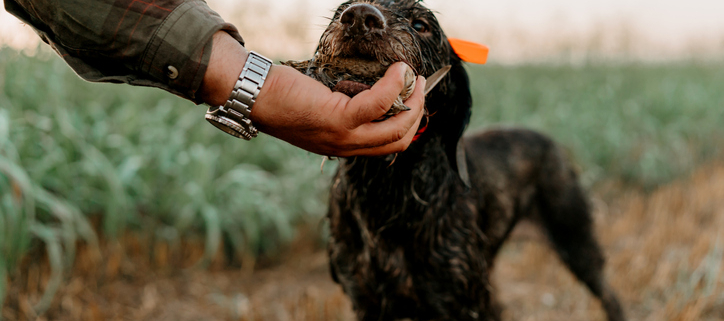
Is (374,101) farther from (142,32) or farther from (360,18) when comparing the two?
(142,32)

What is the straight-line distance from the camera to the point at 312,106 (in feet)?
3.84

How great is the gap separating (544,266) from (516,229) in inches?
31.7

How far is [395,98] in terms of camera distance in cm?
118

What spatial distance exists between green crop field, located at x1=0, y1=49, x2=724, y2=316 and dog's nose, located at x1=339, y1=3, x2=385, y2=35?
132 centimetres

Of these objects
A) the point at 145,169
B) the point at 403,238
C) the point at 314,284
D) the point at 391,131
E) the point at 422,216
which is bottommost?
the point at 314,284

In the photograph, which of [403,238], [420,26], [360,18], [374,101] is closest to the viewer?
[374,101]

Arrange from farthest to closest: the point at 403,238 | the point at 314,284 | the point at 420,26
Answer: the point at 314,284 → the point at 403,238 → the point at 420,26

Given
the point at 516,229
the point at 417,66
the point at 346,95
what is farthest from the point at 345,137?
the point at 516,229

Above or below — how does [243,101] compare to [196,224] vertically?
above

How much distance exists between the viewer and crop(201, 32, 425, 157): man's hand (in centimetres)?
117

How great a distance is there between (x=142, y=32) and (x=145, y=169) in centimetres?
214

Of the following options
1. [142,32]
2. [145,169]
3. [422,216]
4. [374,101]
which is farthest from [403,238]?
[145,169]

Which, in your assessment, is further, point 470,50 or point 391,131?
point 470,50

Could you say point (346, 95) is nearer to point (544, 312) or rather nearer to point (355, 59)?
point (355, 59)
